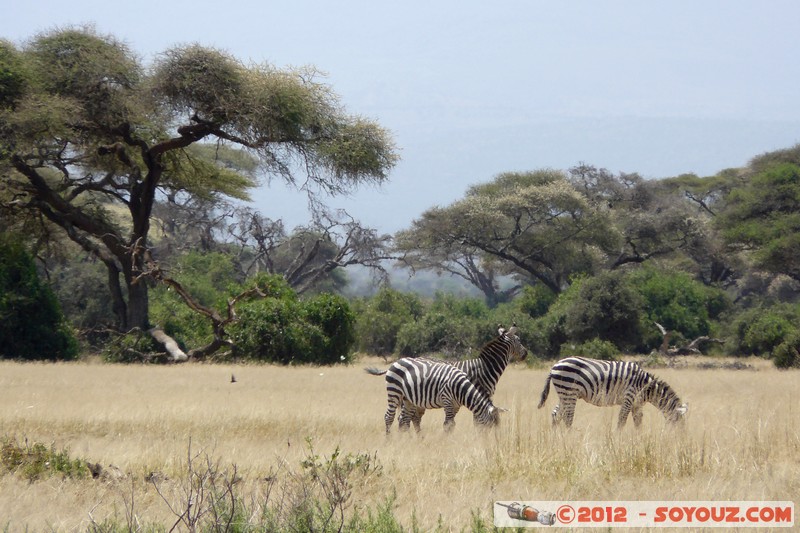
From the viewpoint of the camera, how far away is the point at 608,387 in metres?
13.2

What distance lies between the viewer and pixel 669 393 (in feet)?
42.6

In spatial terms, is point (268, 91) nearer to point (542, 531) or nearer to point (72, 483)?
point (72, 483)

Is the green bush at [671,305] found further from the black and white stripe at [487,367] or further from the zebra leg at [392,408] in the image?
the zebra leg at [392,408]

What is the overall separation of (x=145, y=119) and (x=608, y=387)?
728 inches

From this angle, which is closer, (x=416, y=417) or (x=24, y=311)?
(x=416, y=417)

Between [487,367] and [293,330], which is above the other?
[487,367]

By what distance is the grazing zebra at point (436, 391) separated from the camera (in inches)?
479

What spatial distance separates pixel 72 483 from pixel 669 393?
7.69m

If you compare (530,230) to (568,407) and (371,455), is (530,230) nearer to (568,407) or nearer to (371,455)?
(568,407)

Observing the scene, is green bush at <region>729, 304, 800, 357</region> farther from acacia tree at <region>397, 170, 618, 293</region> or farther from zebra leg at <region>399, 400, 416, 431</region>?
zebra leg at <region>399, 400, 416, 431</region>

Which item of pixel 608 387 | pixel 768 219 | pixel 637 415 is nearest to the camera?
pixel 637 415

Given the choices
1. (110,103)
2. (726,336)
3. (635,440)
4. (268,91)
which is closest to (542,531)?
(635,440)

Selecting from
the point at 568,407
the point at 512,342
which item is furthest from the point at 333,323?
the point at 568,407

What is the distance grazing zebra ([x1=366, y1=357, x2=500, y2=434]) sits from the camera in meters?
12.2
